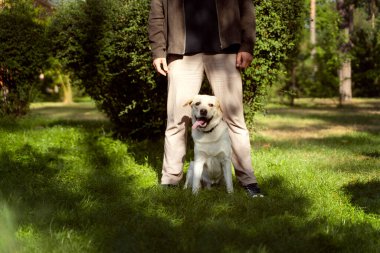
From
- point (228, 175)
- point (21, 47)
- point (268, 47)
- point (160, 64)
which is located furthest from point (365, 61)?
point (228, 175)

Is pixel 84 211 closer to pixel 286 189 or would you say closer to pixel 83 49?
pixel 286 189

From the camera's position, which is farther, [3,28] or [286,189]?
[3,28]

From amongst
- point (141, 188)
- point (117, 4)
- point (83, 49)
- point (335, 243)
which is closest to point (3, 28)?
point (83, 49)

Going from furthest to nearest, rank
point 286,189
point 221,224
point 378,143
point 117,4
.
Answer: point 378,143
point 117,4
point 286,189
point 221,224

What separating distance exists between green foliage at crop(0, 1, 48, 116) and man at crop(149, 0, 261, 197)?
4.43 m

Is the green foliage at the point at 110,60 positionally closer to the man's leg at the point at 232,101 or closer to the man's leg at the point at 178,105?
the man's leg at the point at 178,105

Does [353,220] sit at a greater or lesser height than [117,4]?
lesser

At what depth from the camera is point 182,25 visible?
15.8 feet

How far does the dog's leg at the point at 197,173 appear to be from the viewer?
4.69 meters

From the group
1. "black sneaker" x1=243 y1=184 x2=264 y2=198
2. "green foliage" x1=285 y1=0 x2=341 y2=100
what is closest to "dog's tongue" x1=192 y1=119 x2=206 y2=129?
"black sneaker" x1=243 y1=184 x2=264 y2=198

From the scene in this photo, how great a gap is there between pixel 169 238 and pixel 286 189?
190 centimetres

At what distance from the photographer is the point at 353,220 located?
12.7 ft

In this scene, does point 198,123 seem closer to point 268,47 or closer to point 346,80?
point 268,47

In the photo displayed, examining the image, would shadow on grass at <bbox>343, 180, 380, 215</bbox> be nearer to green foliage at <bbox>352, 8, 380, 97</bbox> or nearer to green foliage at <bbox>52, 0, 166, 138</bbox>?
green foliage at <bbox>52, 0, 166, 138</bbox>
